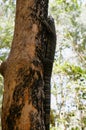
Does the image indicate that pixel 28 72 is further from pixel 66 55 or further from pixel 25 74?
pixel 66 55

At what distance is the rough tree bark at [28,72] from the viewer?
1.31 meters

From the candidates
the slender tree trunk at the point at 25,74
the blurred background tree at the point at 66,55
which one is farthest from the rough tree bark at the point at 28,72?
the blurred background tree at the point at 66,55

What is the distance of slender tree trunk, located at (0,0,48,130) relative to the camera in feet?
4.27

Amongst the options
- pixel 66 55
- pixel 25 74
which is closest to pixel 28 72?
pixel 25 74

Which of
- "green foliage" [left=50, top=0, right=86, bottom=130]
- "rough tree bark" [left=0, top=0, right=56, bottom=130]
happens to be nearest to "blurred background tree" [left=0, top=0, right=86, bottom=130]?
"green foliage" [left=50, top=0, right=86, bottom=130]

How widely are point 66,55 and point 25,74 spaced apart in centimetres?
701

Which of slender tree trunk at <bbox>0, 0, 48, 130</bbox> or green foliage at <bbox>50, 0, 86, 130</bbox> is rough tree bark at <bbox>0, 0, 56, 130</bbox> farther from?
green foliage at <bbox>50, 0, 86, 130</bbox>

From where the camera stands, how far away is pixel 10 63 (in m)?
1.47

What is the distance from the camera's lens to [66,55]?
330 inches

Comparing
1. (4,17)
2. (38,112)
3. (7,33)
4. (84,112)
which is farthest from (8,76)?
(4,17)

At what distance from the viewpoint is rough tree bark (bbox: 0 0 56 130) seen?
131 centimetres

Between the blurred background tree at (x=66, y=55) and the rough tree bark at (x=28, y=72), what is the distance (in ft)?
16.4

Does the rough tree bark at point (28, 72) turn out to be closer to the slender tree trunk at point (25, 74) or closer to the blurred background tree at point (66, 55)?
the slender tree trunk at point (25, 74)

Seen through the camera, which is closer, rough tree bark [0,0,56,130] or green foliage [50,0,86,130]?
rough tree bark [0,0,56,130]
